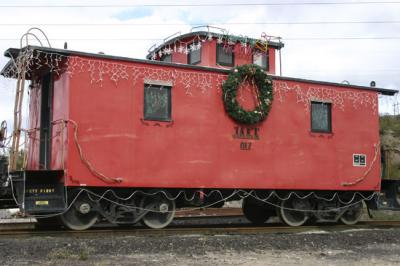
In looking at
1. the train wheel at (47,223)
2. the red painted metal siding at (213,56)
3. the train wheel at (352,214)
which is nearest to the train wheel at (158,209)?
the train wheel at (47,223)

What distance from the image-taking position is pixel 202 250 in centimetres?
859

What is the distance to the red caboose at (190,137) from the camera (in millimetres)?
10930

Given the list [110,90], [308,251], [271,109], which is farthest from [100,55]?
[308,251]

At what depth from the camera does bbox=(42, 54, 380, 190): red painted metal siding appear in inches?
435

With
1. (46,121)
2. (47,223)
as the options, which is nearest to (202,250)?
(47,223)

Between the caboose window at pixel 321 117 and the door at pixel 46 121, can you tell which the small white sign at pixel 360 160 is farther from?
the door at pixel 46 121

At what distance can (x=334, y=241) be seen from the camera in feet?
32.6

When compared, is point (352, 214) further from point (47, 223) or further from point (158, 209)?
point (47, 223)

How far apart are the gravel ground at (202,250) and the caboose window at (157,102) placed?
2.73 m

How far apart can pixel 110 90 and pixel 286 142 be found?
14.8 ft

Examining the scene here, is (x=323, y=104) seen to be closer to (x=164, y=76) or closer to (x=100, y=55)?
(x=164, y=76)

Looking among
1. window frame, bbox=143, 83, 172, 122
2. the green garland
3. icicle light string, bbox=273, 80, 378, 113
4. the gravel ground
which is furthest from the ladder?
icicle light string, bbox=273, 80, 378, 113

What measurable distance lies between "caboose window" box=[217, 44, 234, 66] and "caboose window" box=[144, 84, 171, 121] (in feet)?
7.72

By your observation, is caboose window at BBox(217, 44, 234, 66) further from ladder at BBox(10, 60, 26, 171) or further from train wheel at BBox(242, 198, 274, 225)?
ladder at BBox(10, 60, 26, 171)
